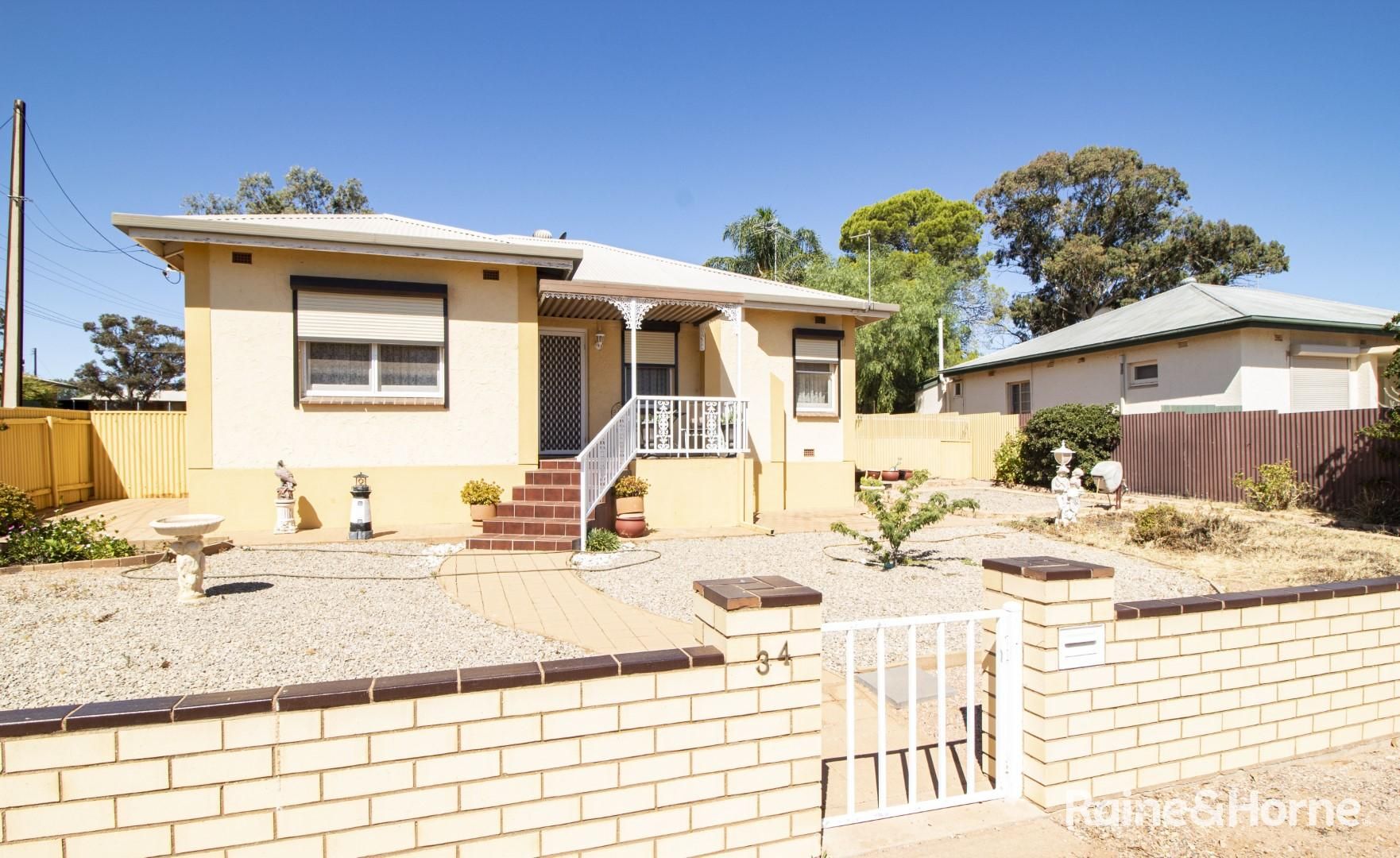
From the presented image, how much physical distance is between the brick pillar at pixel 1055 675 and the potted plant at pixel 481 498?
777cm

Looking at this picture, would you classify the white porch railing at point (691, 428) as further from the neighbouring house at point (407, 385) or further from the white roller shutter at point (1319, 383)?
the white roller shutter at point (1319, 383)

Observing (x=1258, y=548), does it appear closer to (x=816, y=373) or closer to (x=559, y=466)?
(x=816, y=373)

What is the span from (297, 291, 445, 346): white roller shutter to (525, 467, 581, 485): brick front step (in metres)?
2.38

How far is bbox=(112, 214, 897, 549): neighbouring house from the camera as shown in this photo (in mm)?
9258

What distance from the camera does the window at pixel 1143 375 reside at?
16.7 metres

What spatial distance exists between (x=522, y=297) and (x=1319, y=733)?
976 cm

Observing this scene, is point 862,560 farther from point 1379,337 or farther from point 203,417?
point 1379,337

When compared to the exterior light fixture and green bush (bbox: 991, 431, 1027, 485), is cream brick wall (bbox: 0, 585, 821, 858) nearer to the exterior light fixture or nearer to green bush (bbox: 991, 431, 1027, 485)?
the exterior light fixture

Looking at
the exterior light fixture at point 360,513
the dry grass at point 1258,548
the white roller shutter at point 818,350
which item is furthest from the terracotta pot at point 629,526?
the dry grass at point 1258,548

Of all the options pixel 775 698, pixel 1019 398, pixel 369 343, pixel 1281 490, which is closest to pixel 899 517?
pixel 775 698

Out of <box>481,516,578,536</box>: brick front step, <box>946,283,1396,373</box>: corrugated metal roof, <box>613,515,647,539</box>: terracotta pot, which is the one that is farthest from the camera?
<box>946,283,1396,373</box>: corrugated metal roof

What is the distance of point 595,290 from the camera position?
10.4m

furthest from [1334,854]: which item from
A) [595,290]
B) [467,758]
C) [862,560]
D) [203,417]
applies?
[203,417]

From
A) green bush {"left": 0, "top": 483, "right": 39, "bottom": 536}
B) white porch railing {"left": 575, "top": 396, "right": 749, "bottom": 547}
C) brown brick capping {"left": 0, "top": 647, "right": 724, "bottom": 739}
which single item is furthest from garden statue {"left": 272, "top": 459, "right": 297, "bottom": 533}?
brown brick capping {"left": 0, "top": 647, "right": 724, "bottom": 739}
